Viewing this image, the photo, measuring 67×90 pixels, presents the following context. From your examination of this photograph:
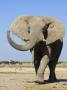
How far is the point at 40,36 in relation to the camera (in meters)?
21.9

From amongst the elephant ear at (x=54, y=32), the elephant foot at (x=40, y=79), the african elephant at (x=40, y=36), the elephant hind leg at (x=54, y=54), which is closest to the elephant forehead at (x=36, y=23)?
the african elephant at (x=40, y=36)

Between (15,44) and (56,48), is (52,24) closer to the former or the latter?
(56,48)

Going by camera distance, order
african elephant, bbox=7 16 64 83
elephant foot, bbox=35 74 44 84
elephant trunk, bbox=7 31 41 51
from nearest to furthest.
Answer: elephant trunk, bbox=7 31 41 51 < african elephant, bbox=7 16 64 83 < elephant foot, bbox=35 74 44 84

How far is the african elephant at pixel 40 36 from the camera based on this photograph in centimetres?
2180

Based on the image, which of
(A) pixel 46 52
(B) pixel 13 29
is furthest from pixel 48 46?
(B) pixel 13 29

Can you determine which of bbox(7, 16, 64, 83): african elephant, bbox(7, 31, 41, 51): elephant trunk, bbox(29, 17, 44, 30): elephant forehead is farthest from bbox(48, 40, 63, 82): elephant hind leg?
bbox(7, 31, 41, 51): elephant trunk

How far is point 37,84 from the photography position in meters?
21.7

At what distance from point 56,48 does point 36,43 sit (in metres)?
1.64

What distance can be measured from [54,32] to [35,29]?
3.77 ft

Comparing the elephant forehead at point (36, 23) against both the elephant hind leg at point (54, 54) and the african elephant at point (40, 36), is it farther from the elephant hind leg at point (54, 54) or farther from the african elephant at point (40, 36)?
the elephant hind leg at point (54, 54)

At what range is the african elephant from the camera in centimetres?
2180

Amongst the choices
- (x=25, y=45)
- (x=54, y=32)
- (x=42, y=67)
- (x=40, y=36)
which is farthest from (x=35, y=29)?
(x=42, y=67)

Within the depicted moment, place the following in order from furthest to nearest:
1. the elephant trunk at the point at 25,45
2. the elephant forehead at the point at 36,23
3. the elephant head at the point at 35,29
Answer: the elephant forehead at the point at 36,23 → the elephant head at the point at 35,29 → the elephant trunk at the point at 25,45

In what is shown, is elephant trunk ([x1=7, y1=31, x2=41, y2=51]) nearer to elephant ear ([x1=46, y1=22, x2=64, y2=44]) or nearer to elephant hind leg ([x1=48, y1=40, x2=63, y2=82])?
elephant ear ([x1=46, y1=22, x2=64, y2=44])
